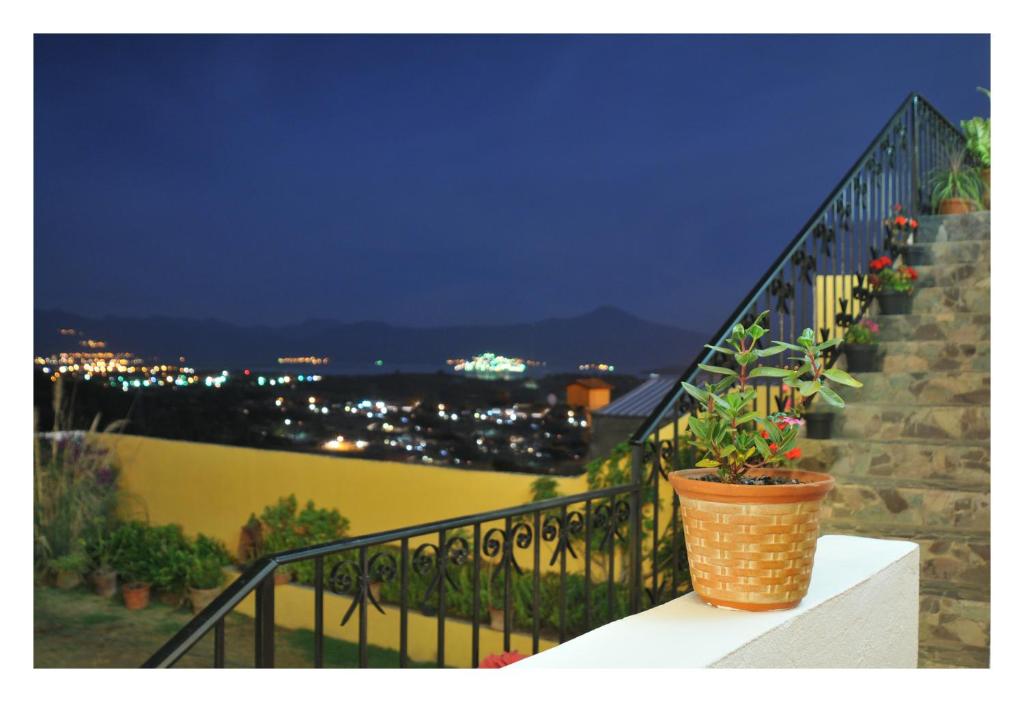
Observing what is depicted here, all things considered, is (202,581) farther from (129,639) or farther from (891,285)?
(891,285)

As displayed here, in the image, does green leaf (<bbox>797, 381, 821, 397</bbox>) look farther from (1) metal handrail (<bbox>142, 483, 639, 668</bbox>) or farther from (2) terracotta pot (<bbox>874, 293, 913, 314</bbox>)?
(2) terracotta pot (<bbox>874, 293, 913, 314</bbox>)

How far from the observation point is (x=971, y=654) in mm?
2891

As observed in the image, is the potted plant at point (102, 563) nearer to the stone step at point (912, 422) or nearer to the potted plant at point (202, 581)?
the potted plant at point (202, 581)

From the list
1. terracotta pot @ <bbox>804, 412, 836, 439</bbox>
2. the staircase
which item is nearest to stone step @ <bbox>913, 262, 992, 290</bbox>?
the staircase

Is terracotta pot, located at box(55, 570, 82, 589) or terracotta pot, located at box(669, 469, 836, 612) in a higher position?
terracotta pot, located at box(669, 469, 836, 612)

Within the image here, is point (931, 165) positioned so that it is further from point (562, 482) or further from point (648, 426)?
point (648, 426)

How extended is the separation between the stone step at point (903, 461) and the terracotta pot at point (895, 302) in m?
1.34

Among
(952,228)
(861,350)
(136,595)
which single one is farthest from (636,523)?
(136,595)

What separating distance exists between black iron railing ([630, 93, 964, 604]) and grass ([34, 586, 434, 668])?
223 cm

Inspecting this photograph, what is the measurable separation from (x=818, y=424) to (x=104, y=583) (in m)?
5.31

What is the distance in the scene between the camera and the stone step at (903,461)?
3346mm

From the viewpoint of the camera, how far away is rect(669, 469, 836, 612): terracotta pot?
151cm

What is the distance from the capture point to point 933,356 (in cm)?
418

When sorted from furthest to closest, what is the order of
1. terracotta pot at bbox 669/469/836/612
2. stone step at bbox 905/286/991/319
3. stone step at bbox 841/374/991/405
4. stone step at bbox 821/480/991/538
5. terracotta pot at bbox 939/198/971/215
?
terracotta pot at bbox 939/198/971/215 → stone step at bbox 905/286/991/319 → stone step at bbox 841/374/991/405 → stone step at bbox 821/480/991/538 → terracotta pot at bbox 669/469/836/612
